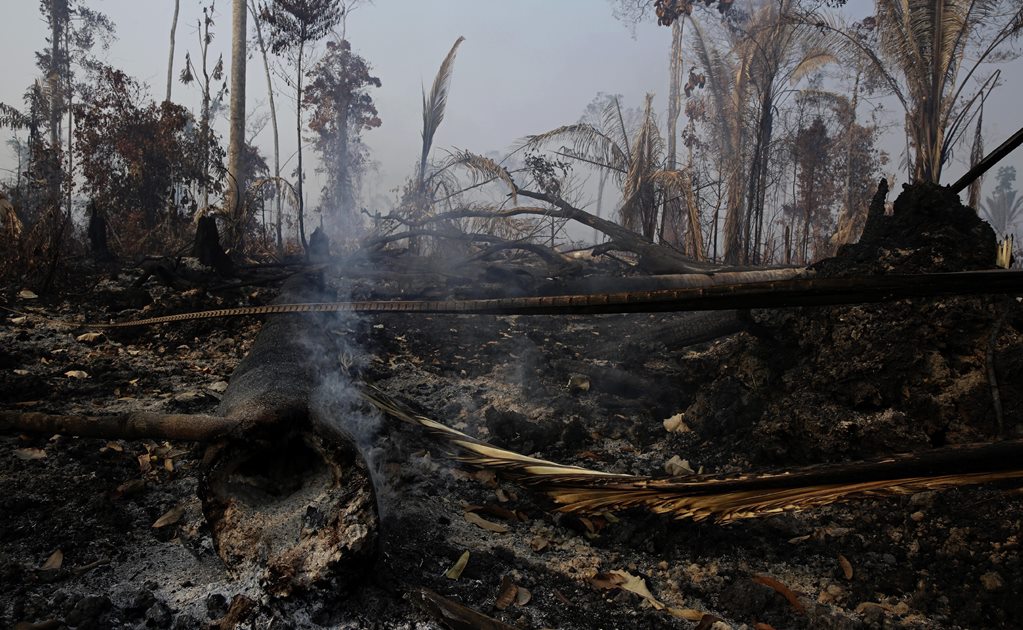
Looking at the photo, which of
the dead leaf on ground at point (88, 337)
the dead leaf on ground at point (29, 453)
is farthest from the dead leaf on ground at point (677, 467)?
the dead leaf on ground at point (88, 337)

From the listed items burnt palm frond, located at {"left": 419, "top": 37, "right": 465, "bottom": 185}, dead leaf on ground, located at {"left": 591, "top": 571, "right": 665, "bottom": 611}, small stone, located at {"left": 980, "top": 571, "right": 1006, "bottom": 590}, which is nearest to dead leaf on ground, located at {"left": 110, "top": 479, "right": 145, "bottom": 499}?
dead leaf on ground, located at {"left": 591, "top": 571, "right": 665, "bottom": 611}

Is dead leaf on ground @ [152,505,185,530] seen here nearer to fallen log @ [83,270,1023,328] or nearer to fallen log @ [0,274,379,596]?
fallen log @ [0,274,379,596]

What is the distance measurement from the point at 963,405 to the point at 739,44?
40.1 ft

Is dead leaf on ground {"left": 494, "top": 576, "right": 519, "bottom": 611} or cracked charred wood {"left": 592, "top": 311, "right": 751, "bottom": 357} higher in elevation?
cracked charred wood {"left": 592, "top": 311, "right": 751, "bottom": 357}

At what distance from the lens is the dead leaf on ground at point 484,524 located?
6.14ft

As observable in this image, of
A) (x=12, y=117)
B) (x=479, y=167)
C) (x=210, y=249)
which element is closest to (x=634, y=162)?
(x=479, y=167)

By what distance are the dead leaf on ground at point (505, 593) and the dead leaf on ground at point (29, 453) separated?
173 cm

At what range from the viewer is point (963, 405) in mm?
1952

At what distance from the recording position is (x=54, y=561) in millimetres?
1410

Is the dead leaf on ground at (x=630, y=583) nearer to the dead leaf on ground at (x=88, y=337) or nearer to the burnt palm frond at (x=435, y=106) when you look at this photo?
the dead leaf on ground at (x=88, y=337)

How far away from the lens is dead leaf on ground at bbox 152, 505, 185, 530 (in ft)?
5.38

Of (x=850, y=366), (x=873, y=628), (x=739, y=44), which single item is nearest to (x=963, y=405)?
(x=850, y=366)

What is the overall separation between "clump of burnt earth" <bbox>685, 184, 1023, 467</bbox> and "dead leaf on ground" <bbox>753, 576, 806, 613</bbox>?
2.24 feet

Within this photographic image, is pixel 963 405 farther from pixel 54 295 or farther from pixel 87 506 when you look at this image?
pixel 54 295
